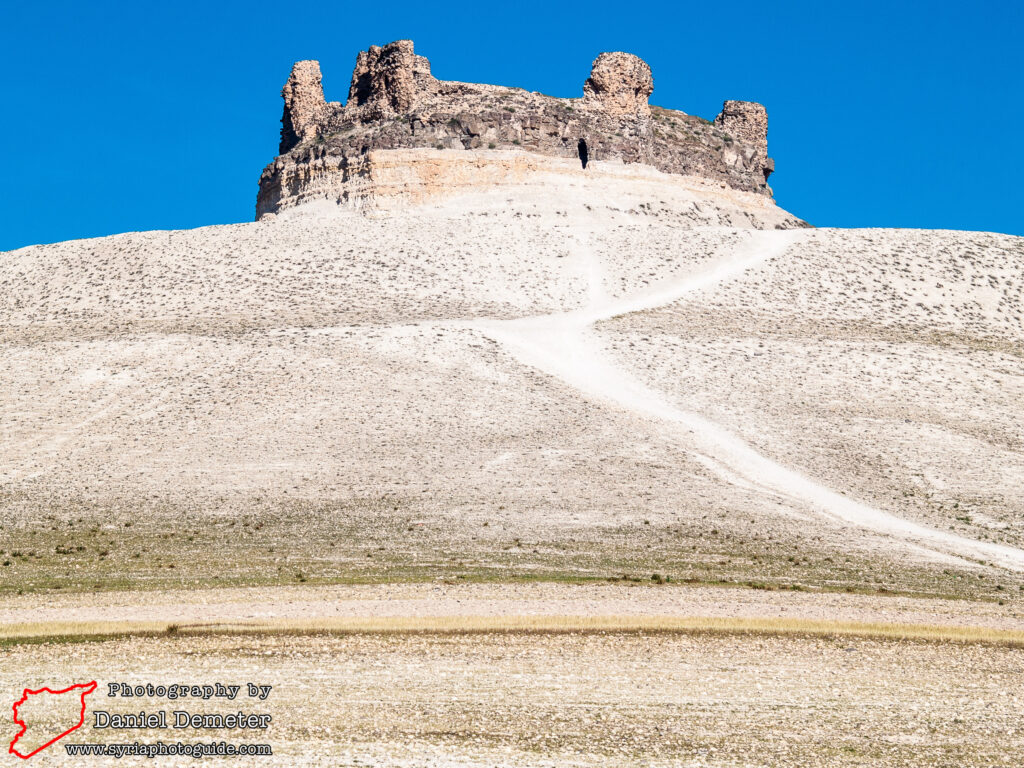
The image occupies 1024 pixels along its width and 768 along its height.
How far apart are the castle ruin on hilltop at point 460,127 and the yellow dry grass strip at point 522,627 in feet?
167

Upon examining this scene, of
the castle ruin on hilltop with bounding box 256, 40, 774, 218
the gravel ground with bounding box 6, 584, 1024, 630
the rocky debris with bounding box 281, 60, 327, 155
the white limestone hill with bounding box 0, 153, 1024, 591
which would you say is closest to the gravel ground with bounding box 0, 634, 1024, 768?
the gravel ground with bounding box 6, 584, 1024, 630

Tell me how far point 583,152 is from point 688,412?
35.5 metres

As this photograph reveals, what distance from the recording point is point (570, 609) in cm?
2041

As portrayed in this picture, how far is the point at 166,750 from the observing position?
511 inches

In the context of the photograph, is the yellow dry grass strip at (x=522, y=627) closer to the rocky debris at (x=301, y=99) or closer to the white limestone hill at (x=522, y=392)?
the white limestone hill at (x=522, y=392)

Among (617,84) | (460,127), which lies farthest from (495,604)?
(617,84)

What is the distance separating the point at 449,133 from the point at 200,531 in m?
45.4

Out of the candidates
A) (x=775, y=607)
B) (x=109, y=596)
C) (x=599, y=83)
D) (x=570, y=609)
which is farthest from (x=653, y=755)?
(x=599, y=83)

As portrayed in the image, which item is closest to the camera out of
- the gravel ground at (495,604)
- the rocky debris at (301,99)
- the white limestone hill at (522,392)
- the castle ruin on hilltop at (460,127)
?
the gravel ground at (495,604)

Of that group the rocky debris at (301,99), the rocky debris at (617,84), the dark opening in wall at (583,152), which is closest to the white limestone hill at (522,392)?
the dark opening in wall at (583,152)

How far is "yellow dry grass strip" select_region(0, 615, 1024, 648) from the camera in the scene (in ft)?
59.0

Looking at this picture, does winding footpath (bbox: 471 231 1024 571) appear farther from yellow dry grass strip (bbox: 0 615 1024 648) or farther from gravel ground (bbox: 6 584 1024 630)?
yellow dry grass strip (bbox: 0 615 1024 648)

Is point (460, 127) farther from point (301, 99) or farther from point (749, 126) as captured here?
point (749, 126)

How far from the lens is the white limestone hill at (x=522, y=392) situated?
2817 centimetres
